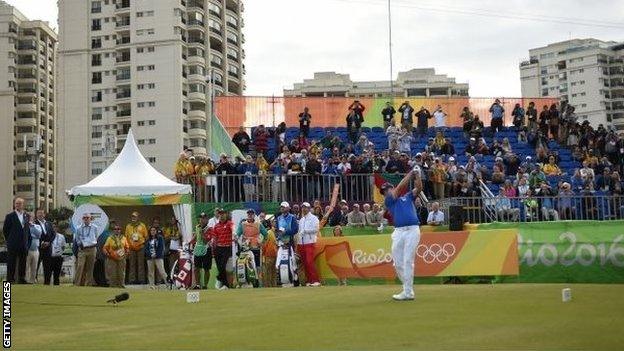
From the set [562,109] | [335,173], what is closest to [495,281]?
[335,173]

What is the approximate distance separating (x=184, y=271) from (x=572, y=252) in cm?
1072

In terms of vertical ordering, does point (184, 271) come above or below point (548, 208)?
below

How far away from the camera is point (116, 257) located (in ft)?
79.1

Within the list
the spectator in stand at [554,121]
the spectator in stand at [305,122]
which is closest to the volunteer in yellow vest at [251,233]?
the spectator in stand at [305,122]

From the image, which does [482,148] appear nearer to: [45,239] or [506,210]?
[506,210]

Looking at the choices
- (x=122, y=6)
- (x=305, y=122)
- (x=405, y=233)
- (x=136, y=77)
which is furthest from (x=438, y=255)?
(x=122, y=6)

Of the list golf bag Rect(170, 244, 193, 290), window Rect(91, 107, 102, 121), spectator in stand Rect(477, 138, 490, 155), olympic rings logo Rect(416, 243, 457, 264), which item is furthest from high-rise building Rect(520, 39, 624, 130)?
golf bag Rect(170, 244, 193, 290)

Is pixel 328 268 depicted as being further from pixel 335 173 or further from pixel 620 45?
pixel 620 45

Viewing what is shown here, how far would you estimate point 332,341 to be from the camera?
9.11 meters

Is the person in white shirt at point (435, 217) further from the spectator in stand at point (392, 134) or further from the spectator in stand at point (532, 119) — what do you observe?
the spectator in stand at point (532, 119)

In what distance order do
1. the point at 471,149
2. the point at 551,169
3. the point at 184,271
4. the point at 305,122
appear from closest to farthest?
the point at 184,271, the point at 551,169, the point at 471,149, the point at 305,122

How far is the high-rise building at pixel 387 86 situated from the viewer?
5674 inches

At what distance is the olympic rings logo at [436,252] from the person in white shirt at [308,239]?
9.63 ft

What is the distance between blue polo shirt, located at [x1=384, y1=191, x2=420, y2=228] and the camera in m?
14.6
